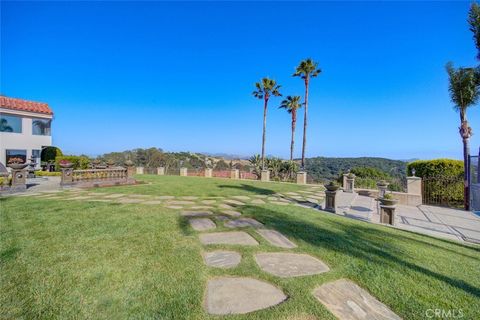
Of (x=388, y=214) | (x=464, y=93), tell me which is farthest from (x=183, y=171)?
(x=464, y=93)

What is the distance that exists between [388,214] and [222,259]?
4808mm

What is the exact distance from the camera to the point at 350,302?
Answer: 75.0 inches

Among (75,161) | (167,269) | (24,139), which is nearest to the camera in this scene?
(167,269)

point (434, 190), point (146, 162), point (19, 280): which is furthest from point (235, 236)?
point (146, 162)

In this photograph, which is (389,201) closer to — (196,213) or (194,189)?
(196,213)

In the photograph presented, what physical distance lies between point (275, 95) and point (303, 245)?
60.8 ft

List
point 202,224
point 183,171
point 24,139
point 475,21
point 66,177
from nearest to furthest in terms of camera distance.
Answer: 1. point 202,224
2. point 475,21
3. point 66,177
4. point 24,139
5. point 183,171

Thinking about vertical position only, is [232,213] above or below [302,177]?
below

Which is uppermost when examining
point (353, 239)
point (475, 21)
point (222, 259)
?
point (475, 21)

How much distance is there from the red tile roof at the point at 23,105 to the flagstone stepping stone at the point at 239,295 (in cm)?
2155

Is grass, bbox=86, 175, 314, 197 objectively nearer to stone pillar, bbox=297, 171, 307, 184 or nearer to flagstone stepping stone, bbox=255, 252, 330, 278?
stone pillar, bbox=297, 171, 307, 184

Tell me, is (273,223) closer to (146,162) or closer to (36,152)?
(36,152)

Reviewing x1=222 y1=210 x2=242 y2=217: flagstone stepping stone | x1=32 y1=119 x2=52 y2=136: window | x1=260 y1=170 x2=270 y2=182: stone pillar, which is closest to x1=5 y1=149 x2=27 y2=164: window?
x1=32 y1=119 x2=52 y2=136: window

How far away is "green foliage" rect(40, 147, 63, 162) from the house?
0.36 metres
